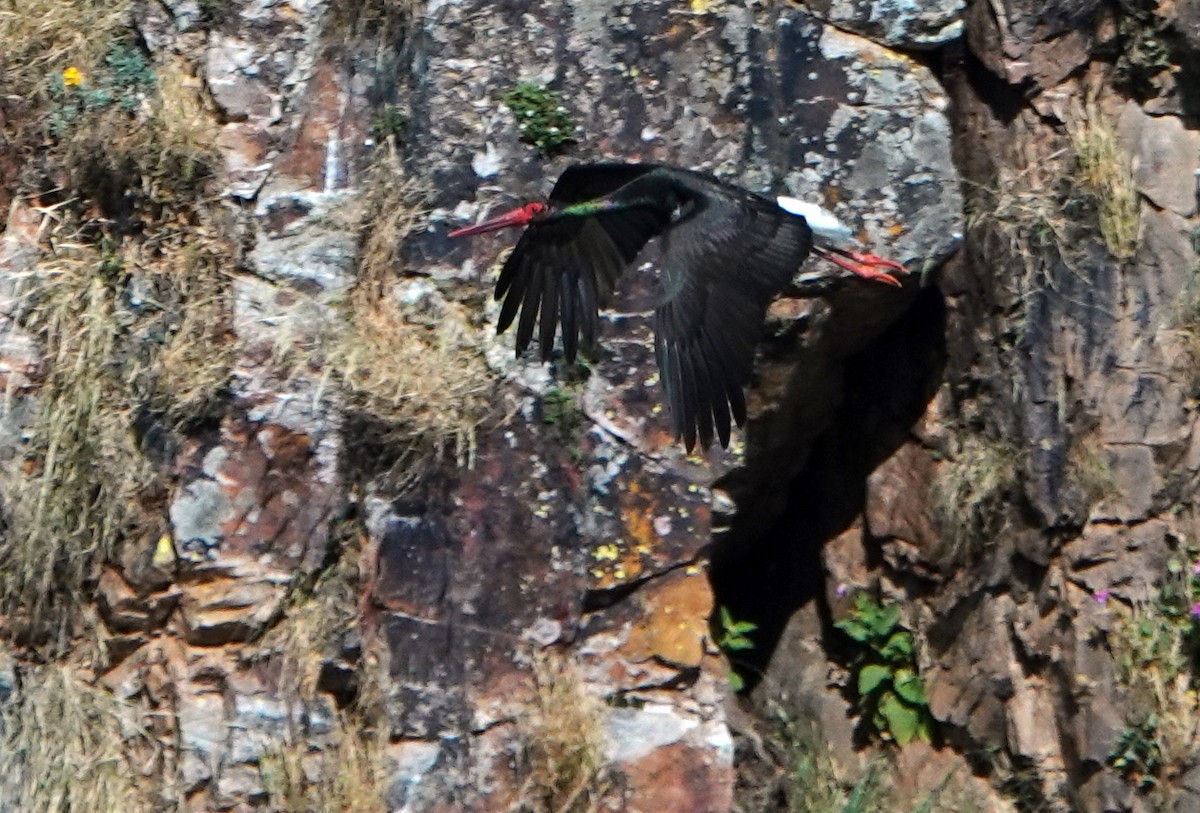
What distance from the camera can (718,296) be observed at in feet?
12.5

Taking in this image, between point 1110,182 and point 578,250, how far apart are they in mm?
1391

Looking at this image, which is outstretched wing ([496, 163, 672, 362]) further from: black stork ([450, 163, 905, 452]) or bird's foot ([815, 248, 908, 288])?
bird's foot ([815, 248, 908, 288])

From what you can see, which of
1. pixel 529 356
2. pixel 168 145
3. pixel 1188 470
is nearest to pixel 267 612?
pixel 529 356

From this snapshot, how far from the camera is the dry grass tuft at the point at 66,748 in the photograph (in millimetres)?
4137

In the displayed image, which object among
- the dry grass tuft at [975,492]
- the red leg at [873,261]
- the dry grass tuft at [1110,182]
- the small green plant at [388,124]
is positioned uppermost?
the dry grass tuft at [1110,182]

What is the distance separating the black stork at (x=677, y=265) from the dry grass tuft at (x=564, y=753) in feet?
2.38

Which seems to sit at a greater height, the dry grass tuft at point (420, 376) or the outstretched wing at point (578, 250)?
the outstretched wing at point (578, 250)

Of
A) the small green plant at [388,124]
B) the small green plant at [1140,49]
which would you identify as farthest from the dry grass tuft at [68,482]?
the small green plant at [1140,49]

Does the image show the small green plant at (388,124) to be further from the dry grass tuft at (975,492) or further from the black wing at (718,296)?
the dry grass tuft at (975,492)

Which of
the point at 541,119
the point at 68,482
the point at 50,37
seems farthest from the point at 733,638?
the point at 50,37

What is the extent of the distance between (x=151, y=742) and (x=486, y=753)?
0.82 m

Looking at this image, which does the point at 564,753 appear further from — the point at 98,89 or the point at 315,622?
the point at 98,89

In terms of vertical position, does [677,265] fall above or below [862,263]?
above

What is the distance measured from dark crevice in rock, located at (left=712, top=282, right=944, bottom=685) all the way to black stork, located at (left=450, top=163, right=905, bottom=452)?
1.34ft
